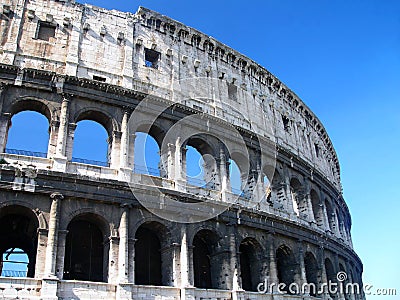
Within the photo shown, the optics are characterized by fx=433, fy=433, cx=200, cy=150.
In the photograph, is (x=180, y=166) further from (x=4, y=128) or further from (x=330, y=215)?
(x=330, y=215)

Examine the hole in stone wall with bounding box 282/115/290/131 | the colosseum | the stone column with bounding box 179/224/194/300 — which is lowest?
the stone column with bounding box 179/224/194/300

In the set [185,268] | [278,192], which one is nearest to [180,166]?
[185,268]

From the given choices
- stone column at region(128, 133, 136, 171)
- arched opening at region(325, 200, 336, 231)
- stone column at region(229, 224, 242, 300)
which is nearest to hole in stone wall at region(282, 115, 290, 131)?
arched opening at region(325, 200, 336, 231)

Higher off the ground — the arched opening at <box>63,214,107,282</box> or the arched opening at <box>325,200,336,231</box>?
the arched opening at <box>325,200,336,231</box>

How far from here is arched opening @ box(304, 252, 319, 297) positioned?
1808 centimetres

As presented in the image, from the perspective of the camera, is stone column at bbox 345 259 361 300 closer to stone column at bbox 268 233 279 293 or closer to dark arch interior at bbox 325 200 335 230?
dark arch interior at bbox 325 200 335 230

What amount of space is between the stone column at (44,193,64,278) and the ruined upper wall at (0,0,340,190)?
15.1 ft

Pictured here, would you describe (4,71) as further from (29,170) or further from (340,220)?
(340,220)

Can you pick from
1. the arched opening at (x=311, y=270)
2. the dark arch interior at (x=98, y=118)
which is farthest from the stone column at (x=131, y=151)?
the arched opening at (x=311, y=270)

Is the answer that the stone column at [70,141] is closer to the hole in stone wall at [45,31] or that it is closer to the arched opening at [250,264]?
the hole in stone wall at [45,31]

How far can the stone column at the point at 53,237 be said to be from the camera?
11.6 metres

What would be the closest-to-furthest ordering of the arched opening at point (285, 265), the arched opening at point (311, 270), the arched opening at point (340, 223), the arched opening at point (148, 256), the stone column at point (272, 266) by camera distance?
the arched opening at point (148, 256) < the stone column at point (272, 266) < the arched opening at point (285, 265) < the arched opening at point (311, 270) < the arched opening at point (340, 223)

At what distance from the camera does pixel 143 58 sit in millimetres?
16484

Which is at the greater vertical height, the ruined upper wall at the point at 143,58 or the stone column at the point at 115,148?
the ruined upper wall at the point at 143,58
